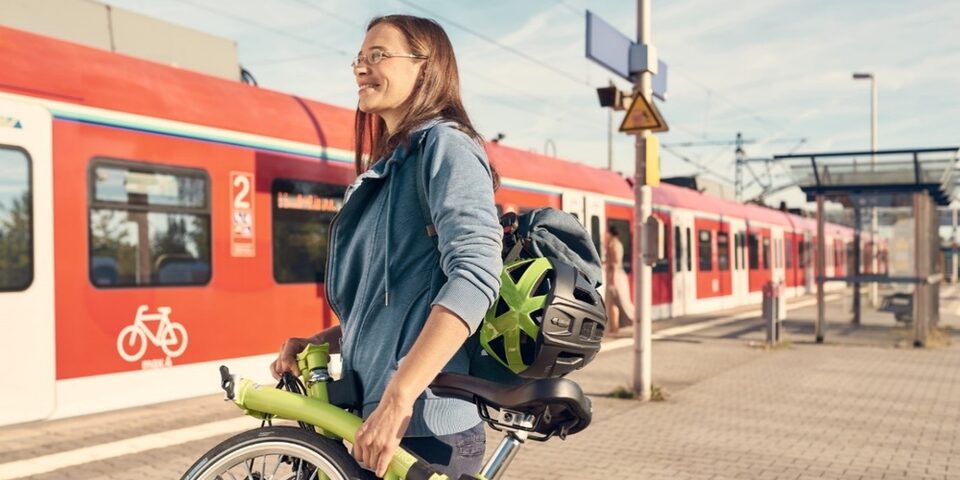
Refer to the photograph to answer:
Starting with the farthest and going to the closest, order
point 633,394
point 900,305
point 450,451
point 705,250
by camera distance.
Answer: point 705,250
point 900,305
point 633,394
point 450,451

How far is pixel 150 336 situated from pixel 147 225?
0.83 m

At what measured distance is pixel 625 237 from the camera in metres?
16.2

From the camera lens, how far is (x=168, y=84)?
294 inches

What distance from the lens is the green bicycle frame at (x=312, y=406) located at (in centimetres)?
173

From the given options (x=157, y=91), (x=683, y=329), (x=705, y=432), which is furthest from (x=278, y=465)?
(x=683, y=329)

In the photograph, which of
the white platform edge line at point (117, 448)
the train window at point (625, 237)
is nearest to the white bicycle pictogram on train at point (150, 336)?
the white platform edge line at point (117, 448)

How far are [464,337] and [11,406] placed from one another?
211 inches

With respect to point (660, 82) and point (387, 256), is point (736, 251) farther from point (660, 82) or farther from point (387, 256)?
point (387, 256)

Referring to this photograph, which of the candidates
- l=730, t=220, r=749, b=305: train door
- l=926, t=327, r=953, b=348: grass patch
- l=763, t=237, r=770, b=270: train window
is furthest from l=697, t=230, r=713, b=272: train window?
l=926, t=327, r=953, b=348: grass patch

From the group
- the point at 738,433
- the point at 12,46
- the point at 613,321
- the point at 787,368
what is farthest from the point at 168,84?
the point at 613,321

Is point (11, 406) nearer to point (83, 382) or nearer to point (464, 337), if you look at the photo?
point (83, 382)

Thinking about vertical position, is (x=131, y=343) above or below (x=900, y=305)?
above

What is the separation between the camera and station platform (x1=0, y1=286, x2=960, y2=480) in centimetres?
547

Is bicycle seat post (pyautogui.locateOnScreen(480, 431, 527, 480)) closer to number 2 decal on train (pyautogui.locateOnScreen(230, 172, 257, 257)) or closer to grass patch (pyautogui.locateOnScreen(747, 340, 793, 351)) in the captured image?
number 2 decal on train (pyautogui.locateOnScreen(230, 172, 257, 257))
